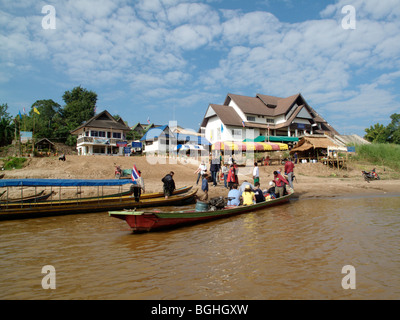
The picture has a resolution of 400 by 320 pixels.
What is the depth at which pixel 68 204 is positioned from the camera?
39.6 ft

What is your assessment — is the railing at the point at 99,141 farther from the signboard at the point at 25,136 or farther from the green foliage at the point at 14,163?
the green foliage at the point at 14,163

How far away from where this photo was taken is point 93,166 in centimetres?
2355

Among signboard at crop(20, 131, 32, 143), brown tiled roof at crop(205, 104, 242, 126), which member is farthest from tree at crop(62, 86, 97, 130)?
brown tiled roof at crop(205, 104, 242, 126)

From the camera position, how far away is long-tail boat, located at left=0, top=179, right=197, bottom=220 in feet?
34.9

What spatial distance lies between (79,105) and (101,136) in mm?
23191

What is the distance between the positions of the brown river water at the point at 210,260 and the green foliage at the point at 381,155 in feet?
75.8

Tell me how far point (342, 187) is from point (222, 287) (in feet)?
56.5

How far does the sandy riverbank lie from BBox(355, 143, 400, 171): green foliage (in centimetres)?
410

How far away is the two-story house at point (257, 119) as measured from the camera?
36938mm

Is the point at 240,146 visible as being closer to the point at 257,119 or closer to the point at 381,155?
the point at 257,119

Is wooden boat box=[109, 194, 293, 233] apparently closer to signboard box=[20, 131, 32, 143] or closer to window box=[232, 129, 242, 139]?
window box=[232, 129, 242, 139]

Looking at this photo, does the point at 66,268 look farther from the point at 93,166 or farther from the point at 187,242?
the point at 93,166

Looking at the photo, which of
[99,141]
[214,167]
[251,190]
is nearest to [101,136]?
[99,141]

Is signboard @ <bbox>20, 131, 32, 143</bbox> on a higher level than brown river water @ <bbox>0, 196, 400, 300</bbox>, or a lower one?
higher
